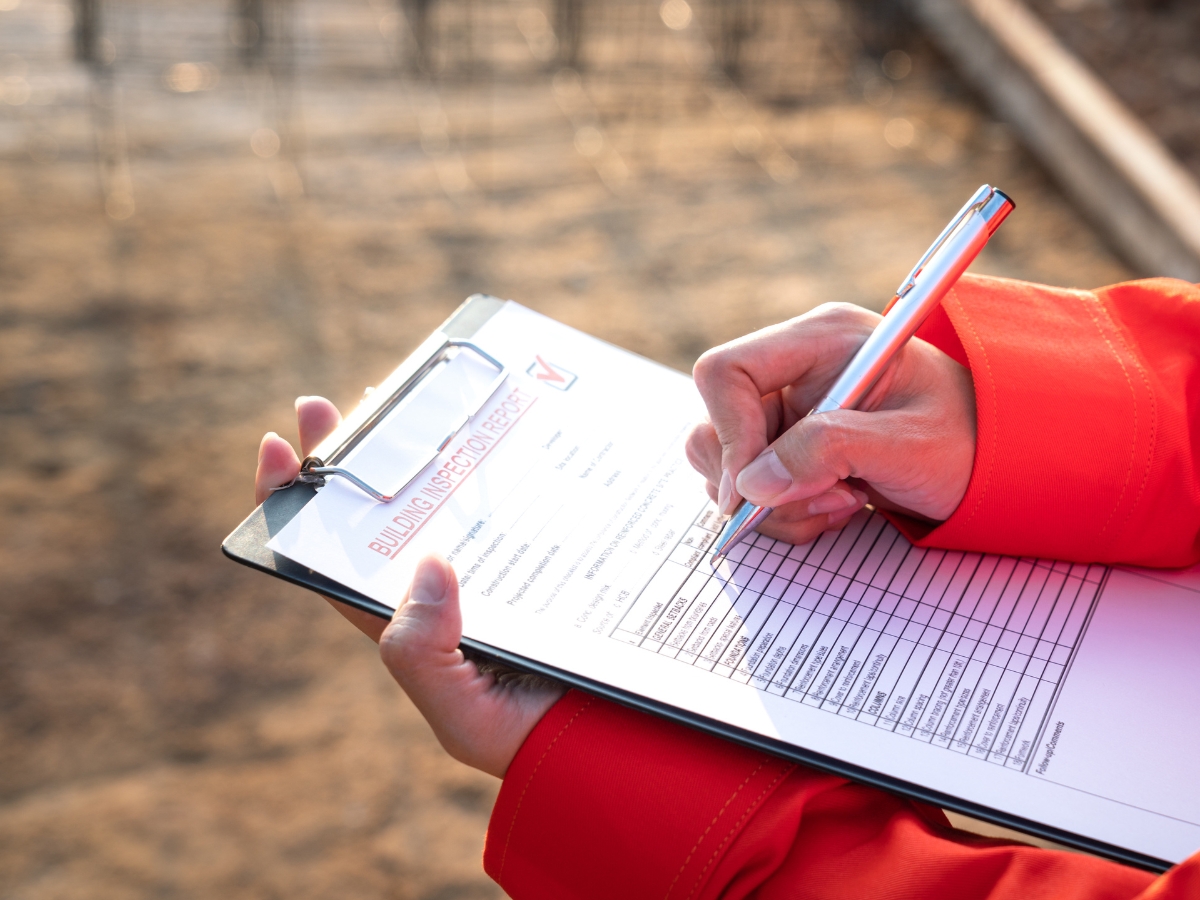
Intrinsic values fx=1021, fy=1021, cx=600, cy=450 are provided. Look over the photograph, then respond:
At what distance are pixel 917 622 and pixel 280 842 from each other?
119 cm

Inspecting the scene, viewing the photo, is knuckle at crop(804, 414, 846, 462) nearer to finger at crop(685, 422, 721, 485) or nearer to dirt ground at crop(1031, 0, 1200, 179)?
finger at crop(685, 422, 721, 485)

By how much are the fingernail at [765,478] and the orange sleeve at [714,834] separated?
190mm

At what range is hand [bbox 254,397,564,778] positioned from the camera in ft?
2.33

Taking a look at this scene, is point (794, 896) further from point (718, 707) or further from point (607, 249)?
point (607, 249)

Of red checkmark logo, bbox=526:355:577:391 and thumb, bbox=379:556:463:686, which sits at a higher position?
red checkmark logo, bbox=526:355:577:391

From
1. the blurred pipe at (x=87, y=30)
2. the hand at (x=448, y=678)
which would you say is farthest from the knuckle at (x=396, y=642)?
the blurred pipe at (x=87, y=30)

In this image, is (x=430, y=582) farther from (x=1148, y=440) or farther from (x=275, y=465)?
(x=1148, y=440)

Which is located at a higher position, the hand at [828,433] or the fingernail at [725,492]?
the hand at [828,433]

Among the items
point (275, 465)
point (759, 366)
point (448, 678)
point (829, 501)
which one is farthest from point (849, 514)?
point (275, 465)

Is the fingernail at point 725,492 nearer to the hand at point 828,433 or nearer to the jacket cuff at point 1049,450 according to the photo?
the hand at point 828,433

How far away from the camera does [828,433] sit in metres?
0.78

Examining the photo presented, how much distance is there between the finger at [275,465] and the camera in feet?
2.61

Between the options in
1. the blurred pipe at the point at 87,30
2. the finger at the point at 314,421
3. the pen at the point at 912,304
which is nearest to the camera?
the pen at the point at 912,304

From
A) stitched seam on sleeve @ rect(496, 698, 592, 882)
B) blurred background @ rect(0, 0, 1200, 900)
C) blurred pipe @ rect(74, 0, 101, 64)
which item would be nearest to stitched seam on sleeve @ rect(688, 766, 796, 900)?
stitched seam on sleeve @ rect(496, 698, 592, 882)
